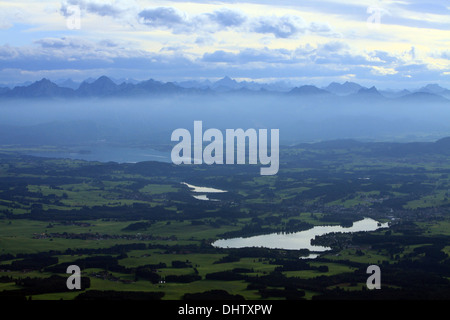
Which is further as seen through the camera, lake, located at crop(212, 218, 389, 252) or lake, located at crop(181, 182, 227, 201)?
lake, located at crop(181, 182, 227, 201)

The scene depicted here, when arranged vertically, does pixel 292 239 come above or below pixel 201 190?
below

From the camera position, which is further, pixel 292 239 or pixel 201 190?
pixel 201 190

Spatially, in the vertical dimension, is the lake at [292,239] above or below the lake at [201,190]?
below

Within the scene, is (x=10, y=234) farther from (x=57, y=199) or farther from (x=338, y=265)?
(x=338, y=265)

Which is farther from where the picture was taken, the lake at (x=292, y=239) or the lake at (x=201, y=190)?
the lake at (x=201, y=190)

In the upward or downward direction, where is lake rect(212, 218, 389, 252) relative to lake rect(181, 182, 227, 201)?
downward

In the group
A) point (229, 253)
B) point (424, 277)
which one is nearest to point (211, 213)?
point (229, 253)
